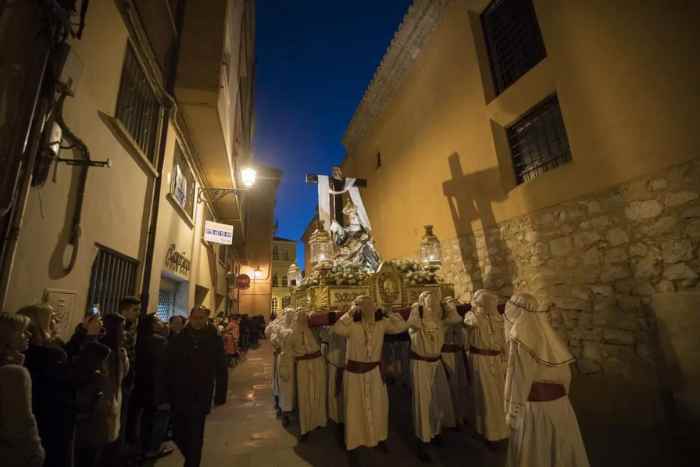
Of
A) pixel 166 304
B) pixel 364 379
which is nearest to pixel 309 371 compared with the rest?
pixel 364 379

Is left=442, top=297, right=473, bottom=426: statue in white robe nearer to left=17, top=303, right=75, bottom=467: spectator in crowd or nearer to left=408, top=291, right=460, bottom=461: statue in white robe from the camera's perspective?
left=408, top=291, right=460, bottom=461: statue in white robe

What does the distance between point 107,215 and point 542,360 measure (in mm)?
5619

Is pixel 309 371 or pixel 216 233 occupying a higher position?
pixel 216 233

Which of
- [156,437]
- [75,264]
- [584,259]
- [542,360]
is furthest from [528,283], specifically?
[75,264]

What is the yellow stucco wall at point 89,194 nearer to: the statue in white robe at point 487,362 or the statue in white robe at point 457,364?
the statue in white robe at point 457,364

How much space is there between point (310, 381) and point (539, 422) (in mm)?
3277

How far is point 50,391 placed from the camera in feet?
7.22

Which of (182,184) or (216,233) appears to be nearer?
(182,184)

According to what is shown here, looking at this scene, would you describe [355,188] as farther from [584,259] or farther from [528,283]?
[584,259]

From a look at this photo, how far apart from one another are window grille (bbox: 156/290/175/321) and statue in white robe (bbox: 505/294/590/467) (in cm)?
841

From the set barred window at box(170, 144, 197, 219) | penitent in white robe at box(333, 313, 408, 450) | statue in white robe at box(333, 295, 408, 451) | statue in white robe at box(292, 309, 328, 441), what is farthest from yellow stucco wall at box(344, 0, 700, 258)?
barred window at box(170, 144, 197, 219)

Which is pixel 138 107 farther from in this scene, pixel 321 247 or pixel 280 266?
pixel 280 266

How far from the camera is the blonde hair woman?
1.69m

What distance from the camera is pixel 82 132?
3.52 metres
